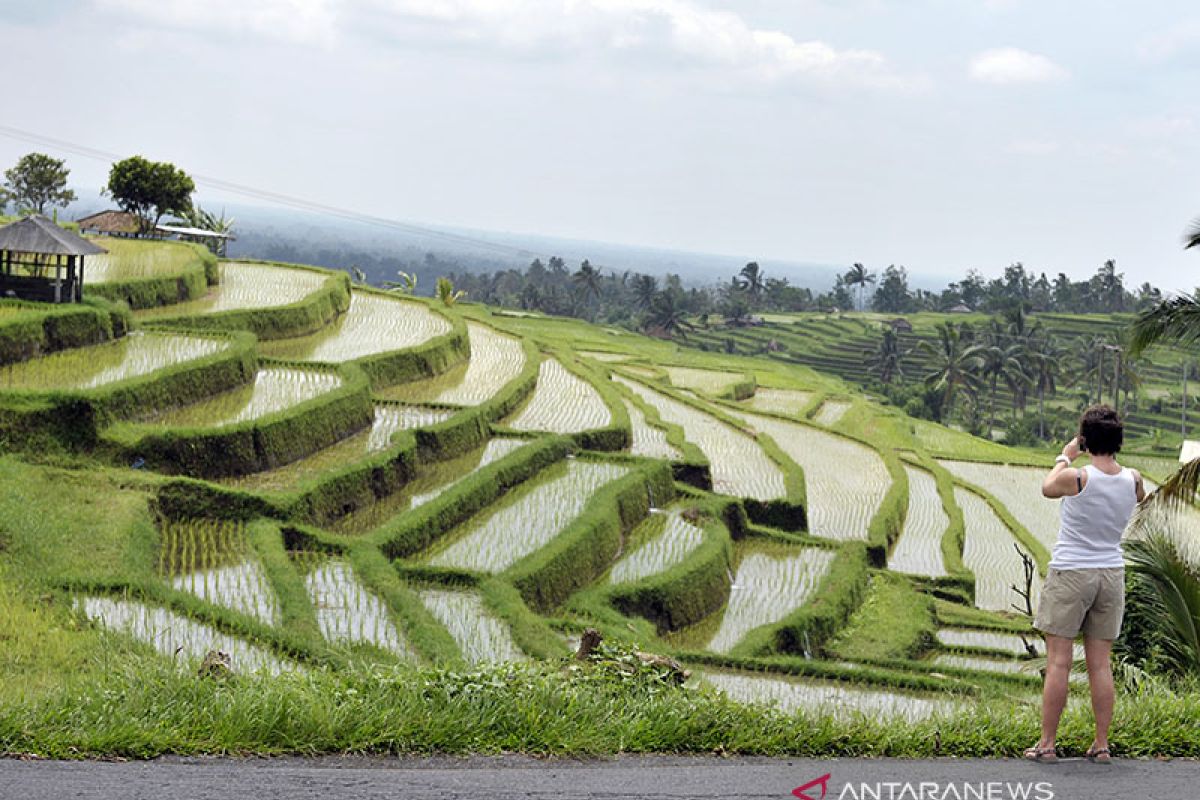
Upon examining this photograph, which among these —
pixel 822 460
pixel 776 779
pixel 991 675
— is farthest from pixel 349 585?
pixel 822 460

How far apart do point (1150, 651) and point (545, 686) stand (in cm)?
411

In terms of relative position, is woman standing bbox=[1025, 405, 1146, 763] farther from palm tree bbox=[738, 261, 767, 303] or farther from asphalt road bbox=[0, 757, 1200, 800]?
palm tree bbox=[738, 261, 767, 303]

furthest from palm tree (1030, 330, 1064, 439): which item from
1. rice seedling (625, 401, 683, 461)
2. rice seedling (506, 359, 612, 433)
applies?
rice seedling (625, 401, 683, 461)

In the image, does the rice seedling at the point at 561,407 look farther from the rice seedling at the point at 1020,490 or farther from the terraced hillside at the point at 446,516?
the rice seedling at the point at 1020,490

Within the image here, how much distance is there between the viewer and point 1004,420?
5362 cm

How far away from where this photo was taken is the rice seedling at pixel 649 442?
18391 mm

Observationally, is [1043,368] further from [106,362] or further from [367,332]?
[106,362]

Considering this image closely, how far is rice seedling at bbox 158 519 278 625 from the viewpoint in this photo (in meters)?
9.84

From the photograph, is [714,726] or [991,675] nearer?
[714,726]

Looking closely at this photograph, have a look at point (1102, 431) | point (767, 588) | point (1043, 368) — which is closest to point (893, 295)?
point (1043, 368)

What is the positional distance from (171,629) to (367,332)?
1537 centimetres

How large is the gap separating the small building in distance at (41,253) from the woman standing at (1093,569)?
13728 millimetres

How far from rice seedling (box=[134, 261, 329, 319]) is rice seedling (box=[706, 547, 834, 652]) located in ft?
31.7

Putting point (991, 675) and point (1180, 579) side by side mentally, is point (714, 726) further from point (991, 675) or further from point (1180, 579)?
point (991, 675)
